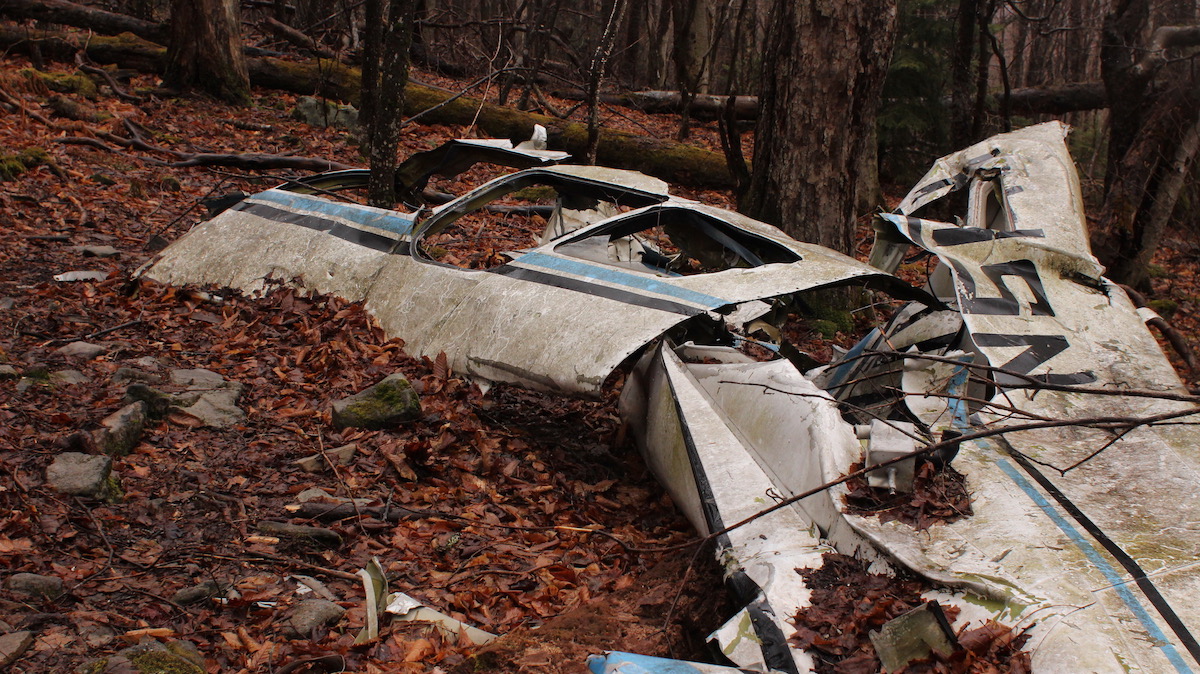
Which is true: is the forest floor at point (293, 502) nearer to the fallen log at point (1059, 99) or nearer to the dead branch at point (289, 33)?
the dead branch at point (289, 33)

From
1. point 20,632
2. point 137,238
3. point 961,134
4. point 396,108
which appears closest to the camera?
point 20,632

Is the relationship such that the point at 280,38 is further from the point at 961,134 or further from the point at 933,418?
the point at 933,418

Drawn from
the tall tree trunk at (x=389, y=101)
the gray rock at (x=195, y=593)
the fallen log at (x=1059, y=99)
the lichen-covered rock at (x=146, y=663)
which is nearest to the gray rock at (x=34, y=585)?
the gray rock at (x=195, y=593)

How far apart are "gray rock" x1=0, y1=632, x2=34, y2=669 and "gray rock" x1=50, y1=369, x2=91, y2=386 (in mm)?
2300

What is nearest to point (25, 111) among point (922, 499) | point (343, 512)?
point (343, 512)

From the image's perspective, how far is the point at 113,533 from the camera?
350 centimetres

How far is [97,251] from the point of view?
7.02 metres

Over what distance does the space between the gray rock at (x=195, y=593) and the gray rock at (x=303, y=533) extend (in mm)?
432

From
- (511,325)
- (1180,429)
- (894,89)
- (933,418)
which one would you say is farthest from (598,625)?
(894,89)

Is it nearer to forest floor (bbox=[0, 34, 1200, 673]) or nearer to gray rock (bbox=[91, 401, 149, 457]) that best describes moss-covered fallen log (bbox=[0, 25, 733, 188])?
forest floor (bbox=[0, 34, 1200, 673])

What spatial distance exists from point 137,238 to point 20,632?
223 inches

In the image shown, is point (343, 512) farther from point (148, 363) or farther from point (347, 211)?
point (347, 211)

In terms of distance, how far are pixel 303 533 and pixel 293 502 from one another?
33 centimetres

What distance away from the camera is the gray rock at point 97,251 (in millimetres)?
6984
